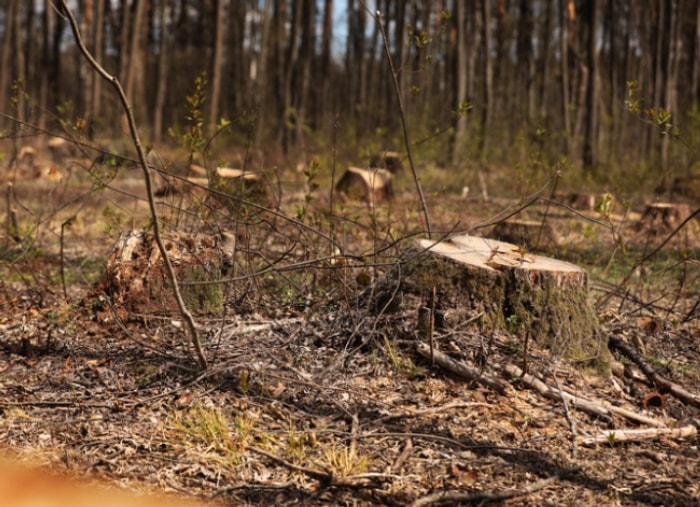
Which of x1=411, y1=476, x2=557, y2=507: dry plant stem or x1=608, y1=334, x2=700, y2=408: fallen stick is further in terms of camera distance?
x1=608, y1=334, x2=700, y2=408: fallen stick

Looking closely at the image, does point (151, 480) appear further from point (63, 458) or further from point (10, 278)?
point (10, 278)

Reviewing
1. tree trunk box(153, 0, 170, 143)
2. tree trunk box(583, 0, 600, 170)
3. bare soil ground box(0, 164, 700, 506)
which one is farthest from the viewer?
tree trunk box(153, 0, 170, 143)

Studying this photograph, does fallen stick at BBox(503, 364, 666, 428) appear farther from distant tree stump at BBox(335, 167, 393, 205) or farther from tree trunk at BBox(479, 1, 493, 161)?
tree trunk at BBox(479, 1, 493, 161)

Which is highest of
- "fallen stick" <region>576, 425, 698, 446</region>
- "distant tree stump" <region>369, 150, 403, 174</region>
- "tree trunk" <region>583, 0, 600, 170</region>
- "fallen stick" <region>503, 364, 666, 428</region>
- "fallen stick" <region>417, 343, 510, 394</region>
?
"tree trunk" <region>583, 0, 600, 170</region>

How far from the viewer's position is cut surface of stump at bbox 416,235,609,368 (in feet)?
12.5

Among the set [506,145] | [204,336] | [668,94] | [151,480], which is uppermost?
[668,94]

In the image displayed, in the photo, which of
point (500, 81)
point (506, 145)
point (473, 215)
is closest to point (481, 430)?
point (473, 215)

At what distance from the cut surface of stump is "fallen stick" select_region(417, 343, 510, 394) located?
299 millimetres

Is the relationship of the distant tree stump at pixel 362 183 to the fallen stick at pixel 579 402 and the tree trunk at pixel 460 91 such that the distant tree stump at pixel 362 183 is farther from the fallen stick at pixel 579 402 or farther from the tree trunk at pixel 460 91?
the fallen stick at pixel 579 402

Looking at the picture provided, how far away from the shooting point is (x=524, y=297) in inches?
151

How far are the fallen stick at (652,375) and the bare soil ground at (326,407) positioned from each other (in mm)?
48

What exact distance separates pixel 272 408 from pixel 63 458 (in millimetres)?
933

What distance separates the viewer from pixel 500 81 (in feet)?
87.1

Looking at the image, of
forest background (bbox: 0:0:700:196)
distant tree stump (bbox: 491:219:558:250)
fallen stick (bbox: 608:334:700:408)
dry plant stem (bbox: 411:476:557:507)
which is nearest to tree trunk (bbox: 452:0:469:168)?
forest background (bbox: 0:0:700:196)
